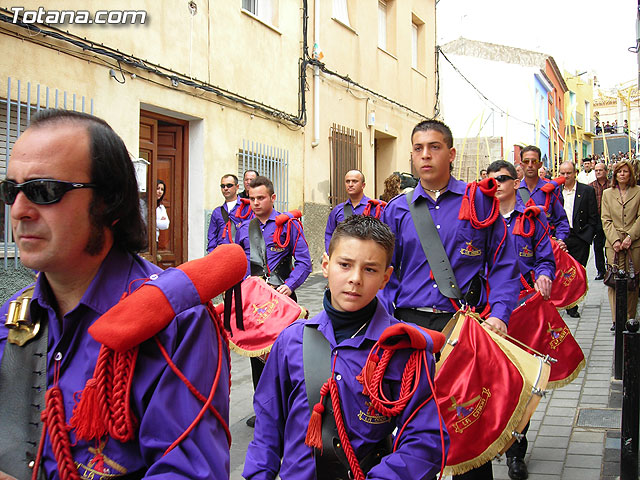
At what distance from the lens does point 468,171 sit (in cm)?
2852

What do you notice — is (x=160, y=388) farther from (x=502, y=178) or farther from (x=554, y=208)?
(x=554, y=208)

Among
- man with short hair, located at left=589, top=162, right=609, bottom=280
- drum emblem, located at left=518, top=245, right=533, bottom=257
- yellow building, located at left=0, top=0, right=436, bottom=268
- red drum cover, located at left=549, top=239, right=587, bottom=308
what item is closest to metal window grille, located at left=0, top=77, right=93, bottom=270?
yellow building, located at left=0, top=0, right=436, bottom=268

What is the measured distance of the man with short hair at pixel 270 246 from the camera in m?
6.58

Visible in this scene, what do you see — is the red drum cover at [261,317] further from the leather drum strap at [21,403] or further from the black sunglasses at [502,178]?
the leather drum strap at [21,403]

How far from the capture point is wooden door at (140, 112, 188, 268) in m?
10.1

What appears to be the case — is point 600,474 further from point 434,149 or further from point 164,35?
point 164,35

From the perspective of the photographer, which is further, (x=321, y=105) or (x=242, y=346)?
(x=321, y=105)

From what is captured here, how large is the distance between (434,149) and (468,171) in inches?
988

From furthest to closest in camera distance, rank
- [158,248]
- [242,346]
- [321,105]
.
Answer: [321,105], [158,248], [242,346]

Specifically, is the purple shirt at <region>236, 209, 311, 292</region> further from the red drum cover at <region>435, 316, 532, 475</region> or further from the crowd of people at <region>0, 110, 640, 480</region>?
the red drum cover at <region>435, 316, 532, 475</region>

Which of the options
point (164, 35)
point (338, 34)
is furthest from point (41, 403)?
point (338, 34)

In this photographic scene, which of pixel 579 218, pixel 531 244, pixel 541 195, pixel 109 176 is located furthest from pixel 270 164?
pixel 109 176

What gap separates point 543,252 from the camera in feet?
18.6

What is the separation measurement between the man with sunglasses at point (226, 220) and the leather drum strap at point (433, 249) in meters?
3.45
